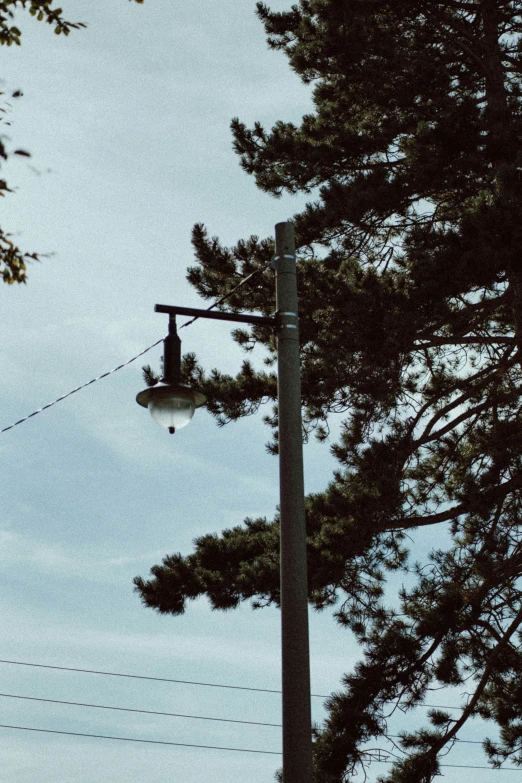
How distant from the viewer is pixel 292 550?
4.93 metres

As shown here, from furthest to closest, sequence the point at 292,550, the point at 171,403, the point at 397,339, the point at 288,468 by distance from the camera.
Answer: the point at 397,339, the point at 171,403, the point at 288,468, the point at 292,550

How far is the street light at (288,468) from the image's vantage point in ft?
15.1

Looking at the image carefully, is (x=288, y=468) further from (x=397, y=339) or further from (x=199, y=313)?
(x=397, y=339)

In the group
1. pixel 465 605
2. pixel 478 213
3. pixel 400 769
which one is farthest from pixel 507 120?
pixel 400 769

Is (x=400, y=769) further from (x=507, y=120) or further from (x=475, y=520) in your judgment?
(x=507, y=120)

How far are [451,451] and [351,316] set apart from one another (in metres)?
3.76

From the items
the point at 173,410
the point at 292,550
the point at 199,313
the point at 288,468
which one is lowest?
the point at 292,550

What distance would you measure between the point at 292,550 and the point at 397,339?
19.8 ft

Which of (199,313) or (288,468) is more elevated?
(199,313)

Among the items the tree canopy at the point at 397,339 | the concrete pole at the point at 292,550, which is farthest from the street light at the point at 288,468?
the tree canopy at the point at 397,339

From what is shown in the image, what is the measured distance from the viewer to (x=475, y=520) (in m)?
11.1

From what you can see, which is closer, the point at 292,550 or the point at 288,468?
the point at 292,550

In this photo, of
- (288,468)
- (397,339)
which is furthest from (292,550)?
(397,339)

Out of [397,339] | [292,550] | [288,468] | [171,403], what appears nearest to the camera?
[292,550]
